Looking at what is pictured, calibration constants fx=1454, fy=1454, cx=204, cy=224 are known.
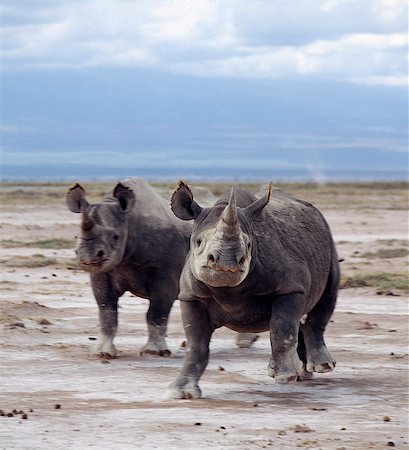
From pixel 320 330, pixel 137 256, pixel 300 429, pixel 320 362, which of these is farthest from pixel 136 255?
pixel 300 429

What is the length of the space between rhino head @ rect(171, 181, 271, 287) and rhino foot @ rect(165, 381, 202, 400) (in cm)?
89

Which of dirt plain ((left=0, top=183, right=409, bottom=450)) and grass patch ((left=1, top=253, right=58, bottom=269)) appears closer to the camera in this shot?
dirt plain ((left=0, top=183, right=409, bottom=450))

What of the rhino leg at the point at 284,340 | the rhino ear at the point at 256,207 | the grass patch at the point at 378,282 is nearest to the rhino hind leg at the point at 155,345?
the rhino leg at the point at 284,340

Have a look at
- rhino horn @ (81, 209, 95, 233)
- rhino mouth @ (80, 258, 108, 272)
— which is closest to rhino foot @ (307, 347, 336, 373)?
rhino mouth @ (80, 258, 108, 272)

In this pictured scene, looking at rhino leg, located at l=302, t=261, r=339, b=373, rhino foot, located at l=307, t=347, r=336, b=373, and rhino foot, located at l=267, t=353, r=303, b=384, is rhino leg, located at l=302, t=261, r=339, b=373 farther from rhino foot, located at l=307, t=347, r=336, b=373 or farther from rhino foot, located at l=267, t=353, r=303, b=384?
rhino foot, located at l=267, t=353, r=303, b=384

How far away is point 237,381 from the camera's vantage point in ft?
39.4

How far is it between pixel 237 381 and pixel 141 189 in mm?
3011

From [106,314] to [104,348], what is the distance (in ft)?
1.46

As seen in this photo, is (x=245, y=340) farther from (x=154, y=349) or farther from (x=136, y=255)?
(x=136, y=255)

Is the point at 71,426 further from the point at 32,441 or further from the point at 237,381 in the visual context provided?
the point at 237,381

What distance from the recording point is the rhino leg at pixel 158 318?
13.5m

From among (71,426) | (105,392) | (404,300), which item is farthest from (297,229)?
(404,300)

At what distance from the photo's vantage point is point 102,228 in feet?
43.1

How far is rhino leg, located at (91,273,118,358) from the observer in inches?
A: 524
